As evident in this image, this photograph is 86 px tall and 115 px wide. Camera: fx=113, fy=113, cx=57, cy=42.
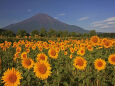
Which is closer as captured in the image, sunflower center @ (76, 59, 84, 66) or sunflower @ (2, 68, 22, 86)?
sunflower @ (2, 68, 22, 86)

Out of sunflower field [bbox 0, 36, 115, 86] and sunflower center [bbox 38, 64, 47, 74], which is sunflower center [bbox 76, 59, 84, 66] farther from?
sunflower center [bbox 38, 64, 47, 74]

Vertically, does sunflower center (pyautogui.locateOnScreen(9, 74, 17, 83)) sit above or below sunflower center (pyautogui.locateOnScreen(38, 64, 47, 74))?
below

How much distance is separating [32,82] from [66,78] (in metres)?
0.95

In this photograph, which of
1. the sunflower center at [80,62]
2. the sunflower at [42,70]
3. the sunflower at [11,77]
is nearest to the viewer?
the sunflower at [11,77]

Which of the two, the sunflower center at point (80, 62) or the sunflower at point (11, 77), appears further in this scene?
the sunflower center at point (80, 62)

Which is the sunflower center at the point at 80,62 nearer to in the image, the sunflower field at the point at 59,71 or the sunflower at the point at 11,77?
the sunflower field at the point at 59,71

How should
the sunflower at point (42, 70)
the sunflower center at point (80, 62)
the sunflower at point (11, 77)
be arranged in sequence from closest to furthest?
the sunflower at point (11, 77) → the sunflower at point (42, 70) → the sunflower center at point (80, 62)

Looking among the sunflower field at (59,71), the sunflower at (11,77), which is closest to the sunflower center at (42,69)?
the sunflower field at (59,71)

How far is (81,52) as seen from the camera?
197 inches

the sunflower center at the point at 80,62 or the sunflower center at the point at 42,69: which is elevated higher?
the sunflower center at the point at 42,69

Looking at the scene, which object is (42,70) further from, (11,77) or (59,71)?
(59,71)

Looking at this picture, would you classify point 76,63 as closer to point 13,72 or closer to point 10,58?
point 13,72

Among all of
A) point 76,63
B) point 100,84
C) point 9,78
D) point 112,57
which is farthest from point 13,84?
point 112,57

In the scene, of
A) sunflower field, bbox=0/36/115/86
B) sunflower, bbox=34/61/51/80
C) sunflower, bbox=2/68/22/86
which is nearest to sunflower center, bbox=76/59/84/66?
sunflower field, bbox=0/36/115/86
